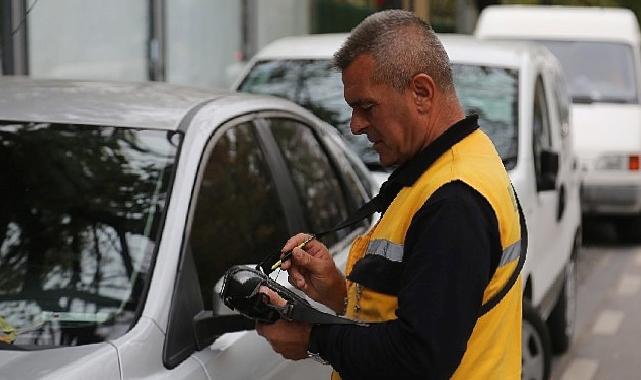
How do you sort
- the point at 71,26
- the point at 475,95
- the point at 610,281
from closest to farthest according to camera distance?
the point at 475,95
the point at 610,281
the point at 71,26

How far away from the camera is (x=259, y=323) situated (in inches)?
104

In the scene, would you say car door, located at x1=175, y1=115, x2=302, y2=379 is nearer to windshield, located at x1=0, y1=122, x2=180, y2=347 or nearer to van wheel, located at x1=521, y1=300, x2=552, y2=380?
windshield, located at x1=0, y1=122, x2=180, y2=347

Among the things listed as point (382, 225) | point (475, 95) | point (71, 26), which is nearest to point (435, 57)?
point (382, 225)

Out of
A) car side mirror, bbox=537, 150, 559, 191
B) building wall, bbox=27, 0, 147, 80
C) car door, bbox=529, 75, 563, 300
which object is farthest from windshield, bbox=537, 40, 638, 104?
car side mirror, bbox=537, 150, 559, 191

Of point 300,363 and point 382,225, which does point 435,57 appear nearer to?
point 382,225

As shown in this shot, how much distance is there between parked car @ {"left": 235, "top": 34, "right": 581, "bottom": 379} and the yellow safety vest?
391 centimetres

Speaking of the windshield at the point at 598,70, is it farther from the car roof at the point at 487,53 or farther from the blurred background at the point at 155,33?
the car roof at the point at 487,53

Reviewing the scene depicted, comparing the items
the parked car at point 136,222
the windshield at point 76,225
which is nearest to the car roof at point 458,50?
the parked car at point 136,222

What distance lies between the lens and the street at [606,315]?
7.66 metres

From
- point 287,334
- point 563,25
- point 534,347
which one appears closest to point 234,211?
point 287,334

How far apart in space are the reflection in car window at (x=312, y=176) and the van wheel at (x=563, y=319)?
3.23m

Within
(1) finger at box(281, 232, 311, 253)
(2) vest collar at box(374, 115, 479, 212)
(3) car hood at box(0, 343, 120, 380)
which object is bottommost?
(3) car hood at box(0, 343, 120, 380)

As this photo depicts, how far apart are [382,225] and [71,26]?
30.9 ft

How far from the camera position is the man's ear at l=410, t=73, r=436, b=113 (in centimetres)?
252
